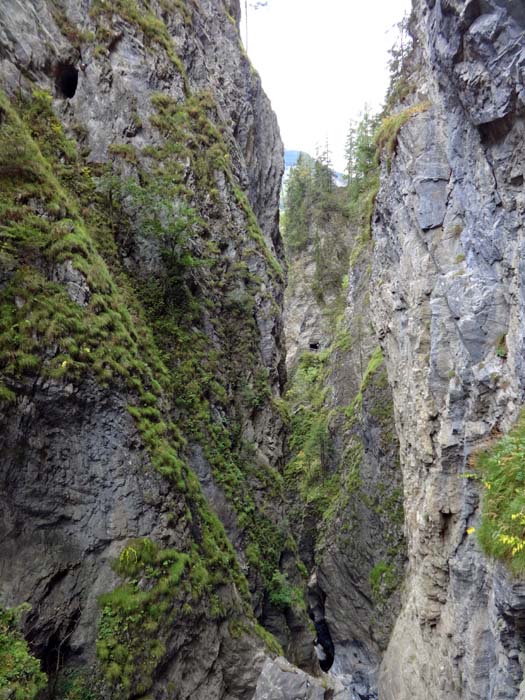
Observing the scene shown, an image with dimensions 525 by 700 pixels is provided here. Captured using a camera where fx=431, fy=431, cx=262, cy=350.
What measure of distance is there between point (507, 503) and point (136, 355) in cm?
921

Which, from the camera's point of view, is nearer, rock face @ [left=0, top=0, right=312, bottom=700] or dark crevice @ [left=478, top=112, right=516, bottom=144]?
rock face @ [left=0, top=0, right=312, bottom=700]

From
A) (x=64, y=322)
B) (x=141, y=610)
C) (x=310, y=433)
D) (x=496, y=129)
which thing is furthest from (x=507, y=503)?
(x=310, y=433)

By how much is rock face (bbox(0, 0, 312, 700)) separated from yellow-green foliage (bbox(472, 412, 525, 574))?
6531 mm

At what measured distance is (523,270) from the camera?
9.93 metres

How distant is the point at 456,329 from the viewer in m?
13.5

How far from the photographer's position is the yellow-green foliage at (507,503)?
7.85 meters

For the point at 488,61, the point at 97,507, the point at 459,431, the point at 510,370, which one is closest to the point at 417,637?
the point at 459,431

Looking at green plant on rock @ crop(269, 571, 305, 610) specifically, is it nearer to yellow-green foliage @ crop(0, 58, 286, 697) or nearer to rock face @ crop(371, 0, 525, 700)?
yellow-green foliage @ crop(0, 58, 286, 697)

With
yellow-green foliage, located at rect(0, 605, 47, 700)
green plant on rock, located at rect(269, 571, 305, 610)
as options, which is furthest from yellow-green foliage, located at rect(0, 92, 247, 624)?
yellow-green foliage, located at rect(0, 605, 47, 700)

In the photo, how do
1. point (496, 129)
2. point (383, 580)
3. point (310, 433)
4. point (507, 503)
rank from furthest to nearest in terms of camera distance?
point (310, 433) < point (383, 580) < point (496, 129) < point (507, 503)

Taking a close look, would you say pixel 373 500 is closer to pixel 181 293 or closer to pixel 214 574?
pixel 214 574

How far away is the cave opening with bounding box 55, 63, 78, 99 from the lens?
1557 centimetres

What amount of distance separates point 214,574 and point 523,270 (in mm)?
10520

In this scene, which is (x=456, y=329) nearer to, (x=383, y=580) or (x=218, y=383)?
(x=218, y=383)
